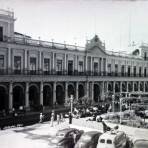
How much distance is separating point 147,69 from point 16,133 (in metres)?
3.78

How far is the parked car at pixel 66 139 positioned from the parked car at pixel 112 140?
64 cm

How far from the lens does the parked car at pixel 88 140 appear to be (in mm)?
5898

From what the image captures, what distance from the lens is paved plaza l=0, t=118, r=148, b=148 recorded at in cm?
629

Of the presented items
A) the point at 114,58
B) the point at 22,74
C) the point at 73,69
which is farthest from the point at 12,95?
the point at 114,58

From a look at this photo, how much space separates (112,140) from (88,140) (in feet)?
1.73

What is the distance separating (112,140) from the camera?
18.6 ft

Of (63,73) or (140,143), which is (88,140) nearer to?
(140,143)

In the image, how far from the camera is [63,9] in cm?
600

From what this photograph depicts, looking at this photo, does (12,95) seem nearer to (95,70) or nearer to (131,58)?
(95,70)

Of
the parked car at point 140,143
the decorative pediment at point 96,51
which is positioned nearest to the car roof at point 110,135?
the parked car at point 140,143

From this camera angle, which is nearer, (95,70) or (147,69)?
(147,69)

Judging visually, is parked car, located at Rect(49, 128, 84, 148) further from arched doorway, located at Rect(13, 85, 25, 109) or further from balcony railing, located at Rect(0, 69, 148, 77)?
arched doorway, located at Rect(13, 85, 25, 109)

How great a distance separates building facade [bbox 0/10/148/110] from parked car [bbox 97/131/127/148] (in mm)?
2433

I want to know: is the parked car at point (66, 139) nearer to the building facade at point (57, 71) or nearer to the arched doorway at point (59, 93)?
the building facade at point (57, 71)
